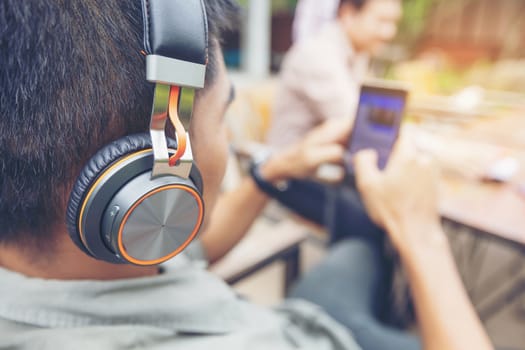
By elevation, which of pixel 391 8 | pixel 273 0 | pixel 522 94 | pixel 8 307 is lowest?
pixel 8 307

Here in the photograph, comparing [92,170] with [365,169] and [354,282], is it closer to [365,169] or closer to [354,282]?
[365,169]

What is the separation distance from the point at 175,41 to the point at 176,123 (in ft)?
0.23

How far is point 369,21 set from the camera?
60.7 inches

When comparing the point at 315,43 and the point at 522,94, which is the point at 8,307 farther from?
the point at 522,94

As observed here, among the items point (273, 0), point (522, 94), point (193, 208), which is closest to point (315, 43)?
point (193, 208)

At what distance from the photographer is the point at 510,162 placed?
1.09 metres

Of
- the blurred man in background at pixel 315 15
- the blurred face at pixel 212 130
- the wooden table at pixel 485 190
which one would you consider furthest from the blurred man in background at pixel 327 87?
the blurred face at pixel 212 130

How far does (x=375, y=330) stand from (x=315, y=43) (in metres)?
1.08

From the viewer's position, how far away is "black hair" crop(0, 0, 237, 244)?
0.31 metres

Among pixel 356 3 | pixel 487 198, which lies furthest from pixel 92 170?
pixel 356 3

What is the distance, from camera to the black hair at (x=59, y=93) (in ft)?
1.01

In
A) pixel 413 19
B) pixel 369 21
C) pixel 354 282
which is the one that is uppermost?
pixel 413 19

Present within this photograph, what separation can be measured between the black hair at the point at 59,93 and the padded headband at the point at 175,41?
31 mm

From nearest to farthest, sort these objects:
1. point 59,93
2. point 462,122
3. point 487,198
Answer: point 59,93 → point 487,198 → point 462,122
